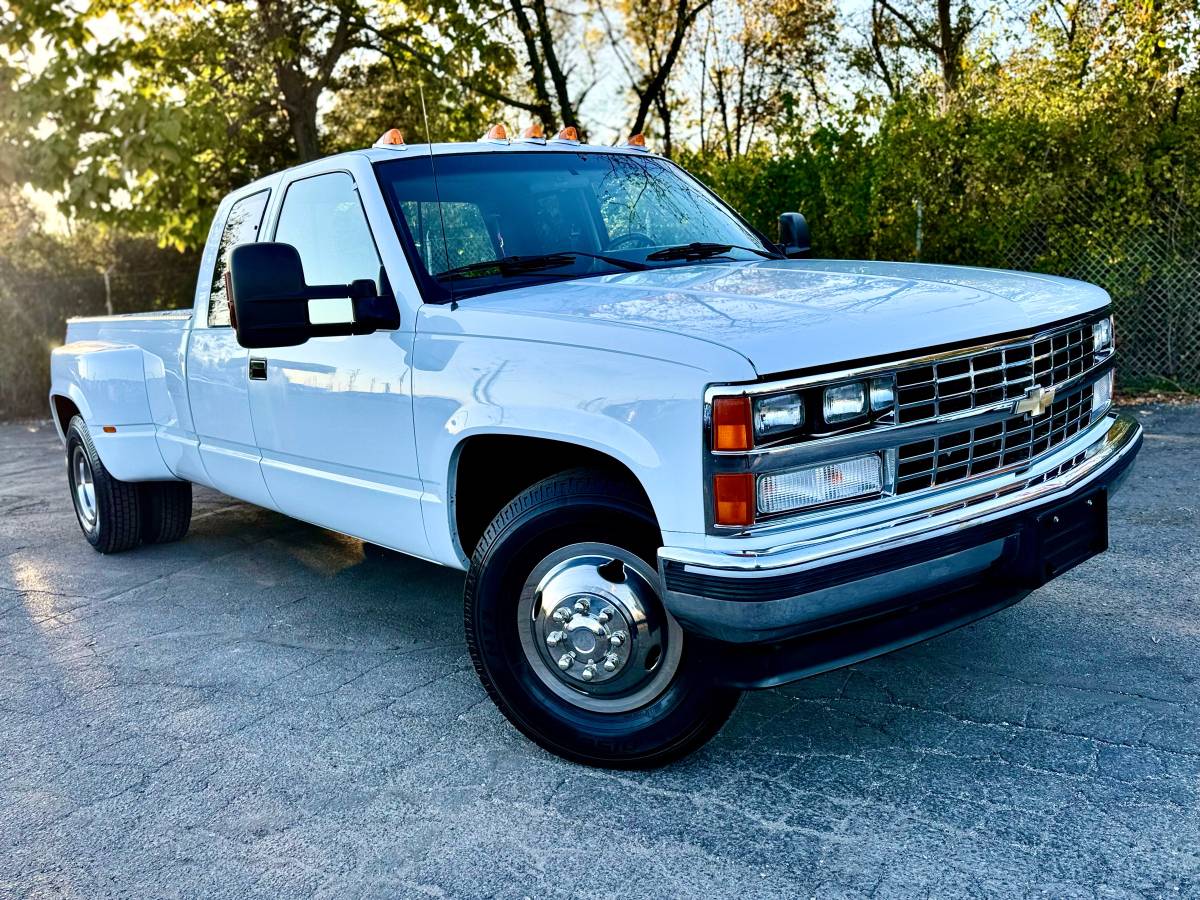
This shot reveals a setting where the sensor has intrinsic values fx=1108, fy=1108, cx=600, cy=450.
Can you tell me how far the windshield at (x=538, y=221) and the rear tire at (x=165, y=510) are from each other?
2837 millimetres

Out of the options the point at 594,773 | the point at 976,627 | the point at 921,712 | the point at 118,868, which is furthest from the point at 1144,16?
the point at 118,868

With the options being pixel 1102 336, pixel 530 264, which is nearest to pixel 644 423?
pixel 530 264

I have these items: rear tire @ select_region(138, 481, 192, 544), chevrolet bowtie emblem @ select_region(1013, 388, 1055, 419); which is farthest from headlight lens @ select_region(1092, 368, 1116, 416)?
rear tire @ select_region(138, 481, 192, 544)

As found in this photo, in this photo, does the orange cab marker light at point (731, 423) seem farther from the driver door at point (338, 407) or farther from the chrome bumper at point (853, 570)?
the driver door at point (338, 407)

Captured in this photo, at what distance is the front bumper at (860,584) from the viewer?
2.73 meters

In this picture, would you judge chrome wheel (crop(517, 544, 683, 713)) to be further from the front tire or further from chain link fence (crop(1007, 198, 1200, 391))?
chain link fence (crop(1007, 198, 1200, 391))

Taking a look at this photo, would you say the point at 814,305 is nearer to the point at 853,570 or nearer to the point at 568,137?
the point at 853,570

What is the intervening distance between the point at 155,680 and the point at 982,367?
318 cm

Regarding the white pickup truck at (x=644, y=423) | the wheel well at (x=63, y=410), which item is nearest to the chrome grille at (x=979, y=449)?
the white pickup truck at (x=644, y=423)

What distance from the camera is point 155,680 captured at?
421 cm

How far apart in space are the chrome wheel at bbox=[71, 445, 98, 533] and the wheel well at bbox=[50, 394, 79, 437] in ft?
0.83

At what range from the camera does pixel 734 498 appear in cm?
277

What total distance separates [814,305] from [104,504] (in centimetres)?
448

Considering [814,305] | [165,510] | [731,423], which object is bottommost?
[165,510]
